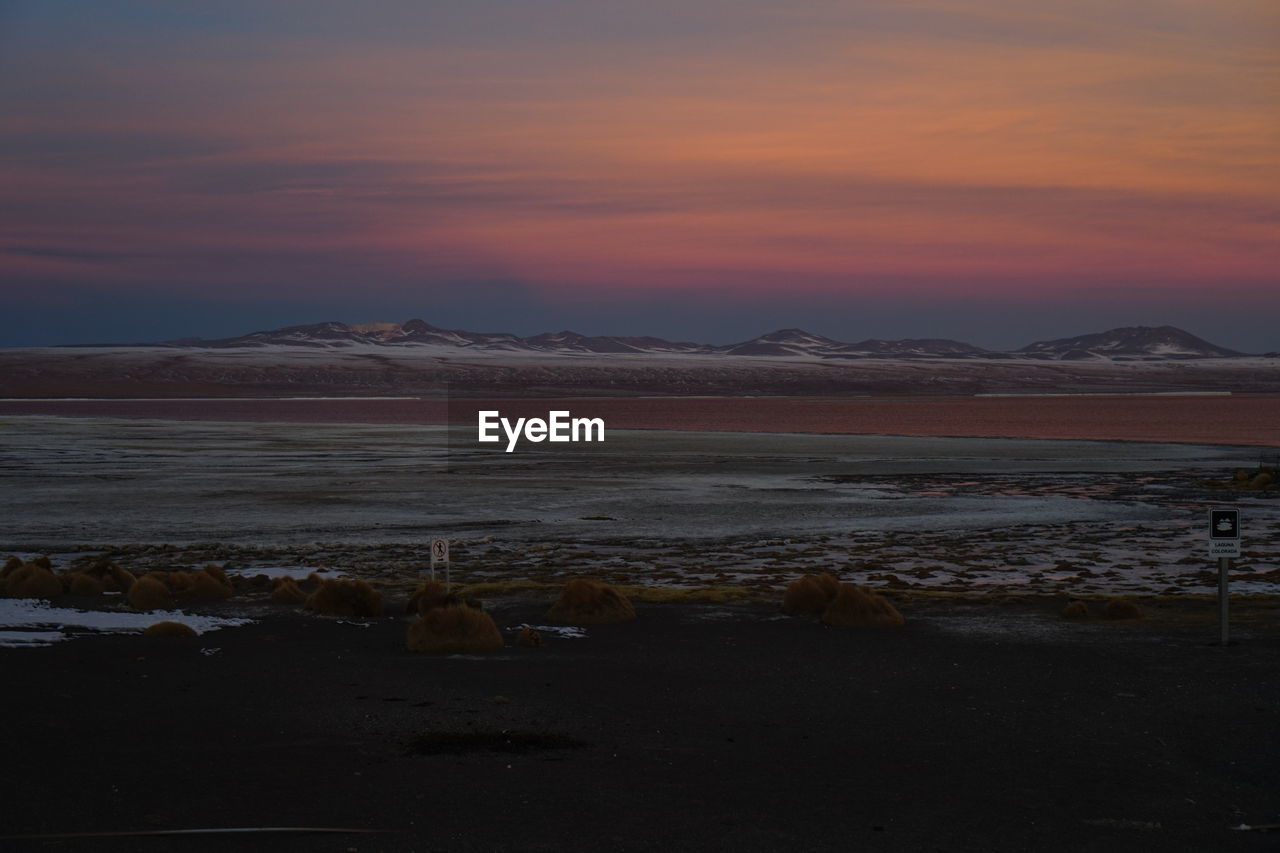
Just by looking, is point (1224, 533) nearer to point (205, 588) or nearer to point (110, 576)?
point (205, 588)

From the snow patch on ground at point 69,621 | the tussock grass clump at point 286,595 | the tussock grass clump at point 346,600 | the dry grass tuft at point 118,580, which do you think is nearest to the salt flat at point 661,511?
the tussock grass clump at point 286,595

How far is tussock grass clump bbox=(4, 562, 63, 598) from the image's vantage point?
16.0 metres

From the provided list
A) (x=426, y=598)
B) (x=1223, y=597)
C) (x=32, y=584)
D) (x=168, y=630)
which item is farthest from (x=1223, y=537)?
(x=32, y=584)

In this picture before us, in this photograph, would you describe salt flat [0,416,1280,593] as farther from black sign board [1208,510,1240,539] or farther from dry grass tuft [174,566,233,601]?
black sign board [1208,510,1240,539]

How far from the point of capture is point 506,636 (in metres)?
13.5

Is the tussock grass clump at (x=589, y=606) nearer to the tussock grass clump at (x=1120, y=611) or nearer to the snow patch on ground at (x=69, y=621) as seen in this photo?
the snow patch on ground at (x=69, y=621)

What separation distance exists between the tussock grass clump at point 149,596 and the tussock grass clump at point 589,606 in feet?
14.8

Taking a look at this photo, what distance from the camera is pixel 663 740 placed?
9.26 metres

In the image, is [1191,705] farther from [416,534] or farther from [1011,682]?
[416,534]

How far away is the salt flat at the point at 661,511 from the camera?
20250 millimetres

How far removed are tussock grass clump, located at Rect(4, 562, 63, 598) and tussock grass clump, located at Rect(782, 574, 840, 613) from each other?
872 cm

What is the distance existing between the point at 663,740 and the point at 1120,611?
7.00 m

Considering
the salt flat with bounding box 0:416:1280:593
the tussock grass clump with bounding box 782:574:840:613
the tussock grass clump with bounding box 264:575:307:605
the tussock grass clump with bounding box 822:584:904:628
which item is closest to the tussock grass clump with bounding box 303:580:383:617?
the tussock grass clump with bounding box 264:575:307:605

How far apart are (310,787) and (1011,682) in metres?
5.89
